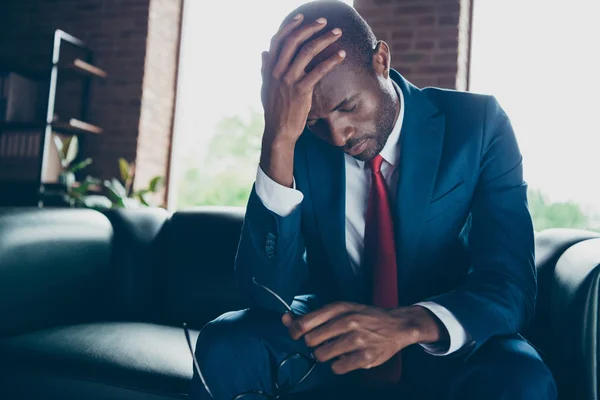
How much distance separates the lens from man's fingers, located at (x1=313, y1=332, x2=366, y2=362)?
0.84 m

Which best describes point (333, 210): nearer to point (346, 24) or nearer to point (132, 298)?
point (346, 24)

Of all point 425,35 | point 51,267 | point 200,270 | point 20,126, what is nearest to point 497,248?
point 200,270

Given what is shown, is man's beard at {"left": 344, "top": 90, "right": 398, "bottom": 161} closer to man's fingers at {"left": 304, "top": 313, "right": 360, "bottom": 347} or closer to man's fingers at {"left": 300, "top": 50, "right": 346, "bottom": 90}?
man's fingers at {"left": 300, "top": 50, "right": 346, "bottom": 90}

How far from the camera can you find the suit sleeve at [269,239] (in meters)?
1.09

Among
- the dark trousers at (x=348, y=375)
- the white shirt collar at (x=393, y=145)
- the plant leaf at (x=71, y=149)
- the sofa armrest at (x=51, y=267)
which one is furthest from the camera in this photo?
the plant leaf at (x=71, y=149)

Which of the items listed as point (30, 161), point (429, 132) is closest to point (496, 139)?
point (429, 132)

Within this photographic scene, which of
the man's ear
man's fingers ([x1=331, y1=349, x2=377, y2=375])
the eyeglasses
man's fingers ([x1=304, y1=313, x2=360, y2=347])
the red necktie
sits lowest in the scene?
the eyeglasses

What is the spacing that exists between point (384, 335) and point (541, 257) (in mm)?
705

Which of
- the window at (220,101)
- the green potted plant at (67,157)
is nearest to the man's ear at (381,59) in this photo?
the window at (220,101)

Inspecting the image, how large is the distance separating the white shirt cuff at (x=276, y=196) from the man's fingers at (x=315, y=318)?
0.90 ft

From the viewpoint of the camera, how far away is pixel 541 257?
1362 millimetres

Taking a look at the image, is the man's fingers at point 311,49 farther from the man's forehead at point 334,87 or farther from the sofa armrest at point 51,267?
the sofa armrest at point 51,267

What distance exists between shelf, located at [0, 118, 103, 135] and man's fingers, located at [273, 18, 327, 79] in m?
2.88

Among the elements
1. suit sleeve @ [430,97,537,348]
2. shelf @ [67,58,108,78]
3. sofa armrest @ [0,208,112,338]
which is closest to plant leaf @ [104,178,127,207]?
shelf @ [67,58,108,78]
